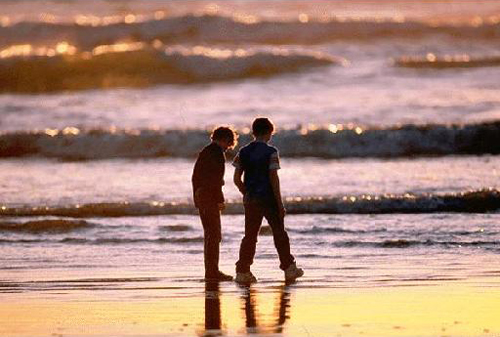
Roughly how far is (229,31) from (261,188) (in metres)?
30.6

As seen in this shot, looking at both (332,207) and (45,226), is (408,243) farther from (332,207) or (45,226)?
(45,226)

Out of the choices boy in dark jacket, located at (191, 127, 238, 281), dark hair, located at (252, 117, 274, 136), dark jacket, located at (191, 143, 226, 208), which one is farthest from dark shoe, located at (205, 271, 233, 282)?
dark hair, located at (252, 117, 274, 136)

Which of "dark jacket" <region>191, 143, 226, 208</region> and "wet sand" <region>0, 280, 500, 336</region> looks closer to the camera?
"wet sand" <region>0, 280, 500, 336</region>

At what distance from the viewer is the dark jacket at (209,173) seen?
11.9 m

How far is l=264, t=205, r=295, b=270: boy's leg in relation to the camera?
1167 cm

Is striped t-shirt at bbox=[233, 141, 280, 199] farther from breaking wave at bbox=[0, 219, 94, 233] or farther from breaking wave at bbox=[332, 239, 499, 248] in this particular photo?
breaking wave at bbox=[0, 219, 94, 233]

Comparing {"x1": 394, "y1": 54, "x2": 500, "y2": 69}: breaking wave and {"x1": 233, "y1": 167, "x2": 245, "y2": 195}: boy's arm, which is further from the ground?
{"x1": 394, "y1": 54, "x2": 500, "y2": 69}: breaking wave

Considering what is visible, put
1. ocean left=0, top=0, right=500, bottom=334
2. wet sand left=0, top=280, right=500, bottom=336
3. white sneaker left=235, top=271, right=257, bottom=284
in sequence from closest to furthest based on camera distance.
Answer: wet sand left=0, top=280, right=500, bottom=336 < white sneaker left=235, top=271, right=257, bottom=284 < ocean left=0, top=0, right=500, bottom=334

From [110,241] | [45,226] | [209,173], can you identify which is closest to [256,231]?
[209,173]

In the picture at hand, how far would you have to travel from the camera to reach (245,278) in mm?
11477

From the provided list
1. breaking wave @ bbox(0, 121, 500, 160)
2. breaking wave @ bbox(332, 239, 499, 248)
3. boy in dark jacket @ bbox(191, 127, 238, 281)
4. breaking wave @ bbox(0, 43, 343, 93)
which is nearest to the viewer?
boy in dark jacket @ bbox(191, 127, 238, 281)

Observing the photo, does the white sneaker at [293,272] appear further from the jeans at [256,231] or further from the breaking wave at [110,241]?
the breaking wave at [110,241]

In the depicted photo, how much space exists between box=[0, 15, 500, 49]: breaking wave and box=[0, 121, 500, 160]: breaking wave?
17.1 m

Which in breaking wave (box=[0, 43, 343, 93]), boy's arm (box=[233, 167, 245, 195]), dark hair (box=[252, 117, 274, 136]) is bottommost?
boy's arm (box=[233, 167, 245, 195])
